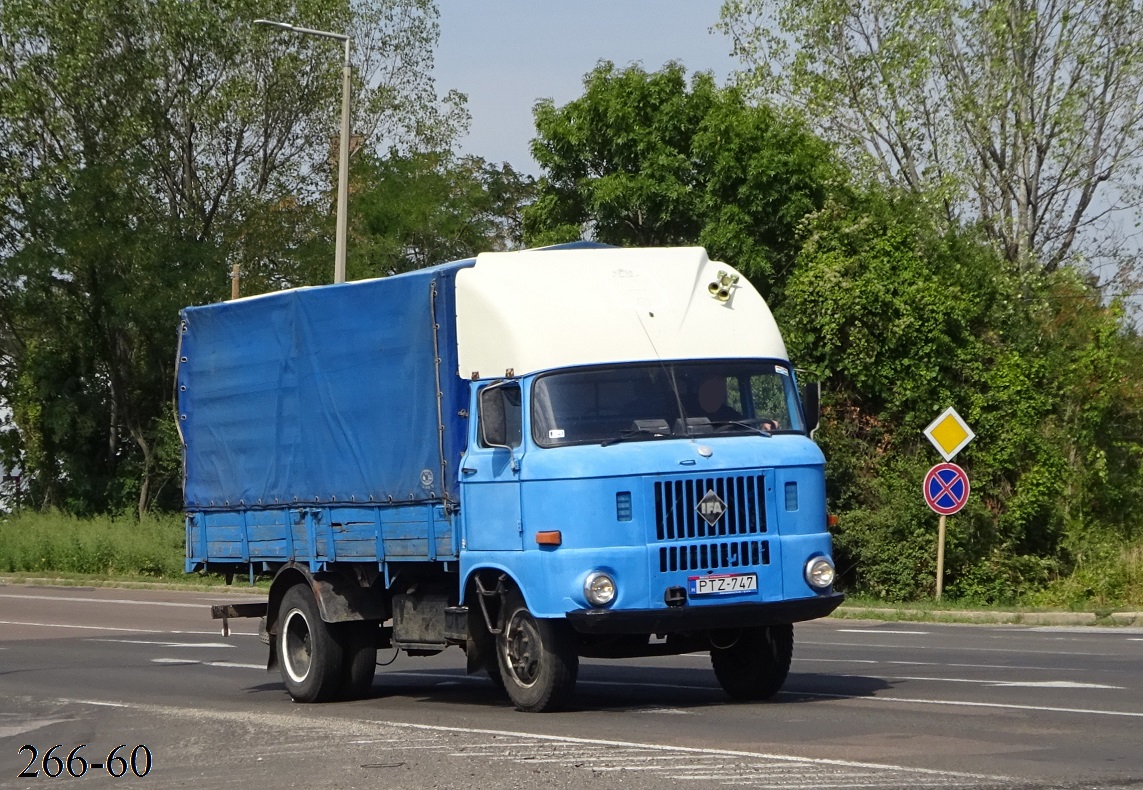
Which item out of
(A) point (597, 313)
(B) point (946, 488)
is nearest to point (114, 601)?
(B) point (946, 488)

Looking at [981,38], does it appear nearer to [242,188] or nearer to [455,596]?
[242,188]

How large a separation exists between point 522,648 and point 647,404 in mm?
1925

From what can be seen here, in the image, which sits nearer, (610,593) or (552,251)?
(610,593)

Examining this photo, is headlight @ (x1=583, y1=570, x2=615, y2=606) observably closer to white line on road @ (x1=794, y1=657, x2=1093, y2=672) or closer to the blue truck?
the blue truck

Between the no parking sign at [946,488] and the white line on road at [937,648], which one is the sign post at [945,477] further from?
the white line on road at [937,648]

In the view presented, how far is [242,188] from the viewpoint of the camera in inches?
→ 1897

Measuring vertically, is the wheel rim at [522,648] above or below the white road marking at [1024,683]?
above

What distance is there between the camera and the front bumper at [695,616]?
11062 mm

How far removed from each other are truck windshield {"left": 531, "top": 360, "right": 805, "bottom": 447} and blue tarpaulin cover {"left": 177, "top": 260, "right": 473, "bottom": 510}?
0.98m

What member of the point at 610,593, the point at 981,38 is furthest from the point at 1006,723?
the point at 981,38

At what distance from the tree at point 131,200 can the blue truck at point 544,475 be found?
101ft

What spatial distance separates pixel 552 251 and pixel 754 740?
4.25 meters

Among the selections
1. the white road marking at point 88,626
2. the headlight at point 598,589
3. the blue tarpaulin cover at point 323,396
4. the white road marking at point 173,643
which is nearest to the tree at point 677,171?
the white road marking at point 88,626

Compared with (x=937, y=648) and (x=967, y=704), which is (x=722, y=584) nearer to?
(x=967, y=704)
